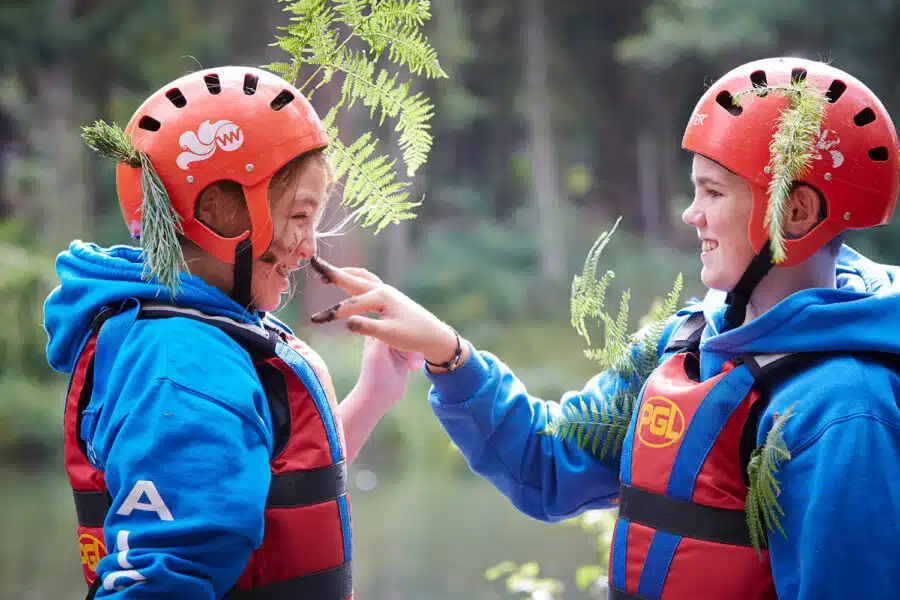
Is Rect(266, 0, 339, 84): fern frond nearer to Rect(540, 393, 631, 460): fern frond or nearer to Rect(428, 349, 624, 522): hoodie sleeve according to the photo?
Rect(428, 349, 624, 522): hoodie sleeve

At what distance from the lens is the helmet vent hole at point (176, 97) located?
226cm

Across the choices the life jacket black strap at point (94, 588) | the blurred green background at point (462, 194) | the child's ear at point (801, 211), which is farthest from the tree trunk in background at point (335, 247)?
the life jacket black strap at point (94, 588)

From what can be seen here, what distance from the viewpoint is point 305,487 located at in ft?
7.36

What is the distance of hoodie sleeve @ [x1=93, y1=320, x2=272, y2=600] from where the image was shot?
1.88 m

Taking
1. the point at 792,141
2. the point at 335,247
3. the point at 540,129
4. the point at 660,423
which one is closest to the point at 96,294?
the point at 660,423

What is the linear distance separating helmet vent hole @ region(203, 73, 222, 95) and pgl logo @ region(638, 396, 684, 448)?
1.25 meters

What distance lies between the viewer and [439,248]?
22578mm

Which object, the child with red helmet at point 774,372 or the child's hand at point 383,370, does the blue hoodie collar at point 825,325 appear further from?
the child's hand at point 383,370

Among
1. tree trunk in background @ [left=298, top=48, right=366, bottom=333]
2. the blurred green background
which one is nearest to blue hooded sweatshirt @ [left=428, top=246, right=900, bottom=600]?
the blurred green background

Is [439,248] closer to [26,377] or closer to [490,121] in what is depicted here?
[490,121]

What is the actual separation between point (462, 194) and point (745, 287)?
74.5 feet

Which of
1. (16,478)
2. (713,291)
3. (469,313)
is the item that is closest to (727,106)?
(713,291)

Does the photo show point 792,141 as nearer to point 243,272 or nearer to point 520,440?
point 520,440

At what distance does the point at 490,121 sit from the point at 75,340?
938 inches
